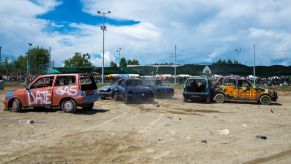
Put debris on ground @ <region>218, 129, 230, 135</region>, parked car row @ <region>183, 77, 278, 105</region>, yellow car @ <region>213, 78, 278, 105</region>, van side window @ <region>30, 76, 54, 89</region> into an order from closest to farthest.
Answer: debris on ground @ <region>218, 129, 230, 135</region> < van side window @ <region>30, 76, 54, 89</region> < parked car row @ <region>183, 77, 278, 105</region> < yellow car @ <region>213, 78, 278, 105</region>

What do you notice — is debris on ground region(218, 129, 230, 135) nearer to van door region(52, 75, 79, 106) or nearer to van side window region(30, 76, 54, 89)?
van door region(52, 75, 79, 106)

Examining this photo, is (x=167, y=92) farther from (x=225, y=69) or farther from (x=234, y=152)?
(x=225, y=69)

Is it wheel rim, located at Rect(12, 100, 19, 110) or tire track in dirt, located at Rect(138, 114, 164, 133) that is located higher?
wheel rim, located at Rect(12, 100, 19, 110)

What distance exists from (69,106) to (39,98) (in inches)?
56.9

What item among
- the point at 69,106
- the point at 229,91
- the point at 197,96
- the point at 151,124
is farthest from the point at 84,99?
the point at 229,91

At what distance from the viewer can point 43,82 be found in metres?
15.9

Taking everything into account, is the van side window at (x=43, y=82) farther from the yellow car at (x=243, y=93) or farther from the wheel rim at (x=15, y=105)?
the yellow car at (x=243, y=93)

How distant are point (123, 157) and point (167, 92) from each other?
17427mm

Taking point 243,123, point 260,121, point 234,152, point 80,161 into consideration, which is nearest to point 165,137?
point 234,152

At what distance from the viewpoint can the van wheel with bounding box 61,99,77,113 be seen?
15.3 metres

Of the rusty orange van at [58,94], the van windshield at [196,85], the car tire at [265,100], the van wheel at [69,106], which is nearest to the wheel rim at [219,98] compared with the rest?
the van windshield at [196,85]

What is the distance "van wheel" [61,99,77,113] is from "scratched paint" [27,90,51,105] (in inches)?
28.1

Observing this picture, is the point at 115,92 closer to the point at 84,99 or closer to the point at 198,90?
the point at 198,90

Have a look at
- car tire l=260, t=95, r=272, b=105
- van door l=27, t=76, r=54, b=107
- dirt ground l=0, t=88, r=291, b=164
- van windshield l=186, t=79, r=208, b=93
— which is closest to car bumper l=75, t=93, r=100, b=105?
dirt ground l=0, t=88, r=291, b=164
